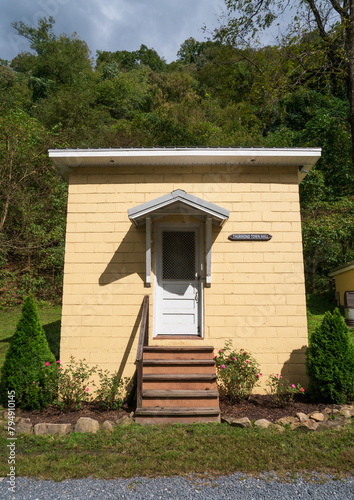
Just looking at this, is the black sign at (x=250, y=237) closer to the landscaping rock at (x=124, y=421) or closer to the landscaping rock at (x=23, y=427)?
the landscaping rock at (x=124, y=421)

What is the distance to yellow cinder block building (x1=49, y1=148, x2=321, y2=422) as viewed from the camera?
19.0 ft

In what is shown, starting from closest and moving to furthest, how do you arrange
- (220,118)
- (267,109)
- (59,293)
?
1. (267,109)
2. (59,293)
3. (220,118)

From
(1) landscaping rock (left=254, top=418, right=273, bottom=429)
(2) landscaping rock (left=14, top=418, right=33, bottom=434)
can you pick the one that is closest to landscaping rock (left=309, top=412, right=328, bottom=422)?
(1) landscaping rock (left=254, top=418, right=273, bottom=429)

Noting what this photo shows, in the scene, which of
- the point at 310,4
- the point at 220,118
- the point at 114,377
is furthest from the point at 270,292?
the point at 220,118

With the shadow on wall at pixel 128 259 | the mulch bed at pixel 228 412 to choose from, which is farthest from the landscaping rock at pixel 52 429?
the shadow on wall at pixel 128 259

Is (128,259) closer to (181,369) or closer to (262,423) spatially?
(181,369)

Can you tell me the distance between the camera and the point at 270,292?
595 cm

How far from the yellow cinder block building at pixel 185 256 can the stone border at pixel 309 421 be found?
1058 millimetres

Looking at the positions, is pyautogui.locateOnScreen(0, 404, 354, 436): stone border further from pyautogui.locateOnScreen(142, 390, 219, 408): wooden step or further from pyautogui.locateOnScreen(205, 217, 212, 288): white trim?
pyautogui.locateOnScreen(205, 217, 212, 288): white trim

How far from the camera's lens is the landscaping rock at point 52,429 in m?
4.32

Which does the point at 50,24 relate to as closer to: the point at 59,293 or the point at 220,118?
the point at 220,118

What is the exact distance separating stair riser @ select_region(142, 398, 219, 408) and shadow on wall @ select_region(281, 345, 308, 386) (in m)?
1.54

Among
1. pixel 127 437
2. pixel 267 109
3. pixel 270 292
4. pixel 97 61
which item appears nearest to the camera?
pixel 127 437

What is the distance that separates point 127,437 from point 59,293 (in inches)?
438
